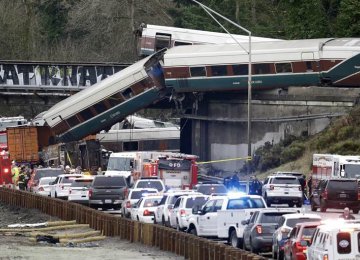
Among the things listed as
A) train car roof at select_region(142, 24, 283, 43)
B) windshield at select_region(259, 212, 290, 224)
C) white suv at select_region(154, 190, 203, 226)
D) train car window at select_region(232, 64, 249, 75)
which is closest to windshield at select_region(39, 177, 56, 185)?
train car window at select_region(232, 64, 249, 75)

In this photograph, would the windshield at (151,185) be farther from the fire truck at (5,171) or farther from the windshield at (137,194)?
the fire truck at (5,171)

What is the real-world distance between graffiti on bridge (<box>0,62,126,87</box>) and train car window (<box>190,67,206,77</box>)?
15.8 m

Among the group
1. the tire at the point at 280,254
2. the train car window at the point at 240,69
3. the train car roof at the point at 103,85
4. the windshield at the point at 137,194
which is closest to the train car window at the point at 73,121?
the train car roof at the point at 103,85

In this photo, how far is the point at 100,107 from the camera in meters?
76.9

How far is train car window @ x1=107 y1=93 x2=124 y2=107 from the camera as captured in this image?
76.6 m

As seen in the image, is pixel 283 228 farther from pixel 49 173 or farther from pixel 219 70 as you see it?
pixel 219 70

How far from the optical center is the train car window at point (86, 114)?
77.1 metres

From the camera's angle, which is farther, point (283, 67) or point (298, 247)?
point (283, 67)

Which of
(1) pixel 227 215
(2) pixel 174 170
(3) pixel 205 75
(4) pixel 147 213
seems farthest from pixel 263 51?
(1) pixel 227 215

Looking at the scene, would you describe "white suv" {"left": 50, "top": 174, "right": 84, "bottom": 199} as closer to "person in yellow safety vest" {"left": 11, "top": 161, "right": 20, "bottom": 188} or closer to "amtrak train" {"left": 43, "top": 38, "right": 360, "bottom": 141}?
"person in yellow safety vest" {"left": 11, "top": 161, "right": 20, "bottom": 188}

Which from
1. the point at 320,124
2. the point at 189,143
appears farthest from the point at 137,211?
the point at 189,143

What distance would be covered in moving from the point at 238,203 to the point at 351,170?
19.8m

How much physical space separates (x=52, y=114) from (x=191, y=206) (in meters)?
38.6

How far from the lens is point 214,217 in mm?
37062
